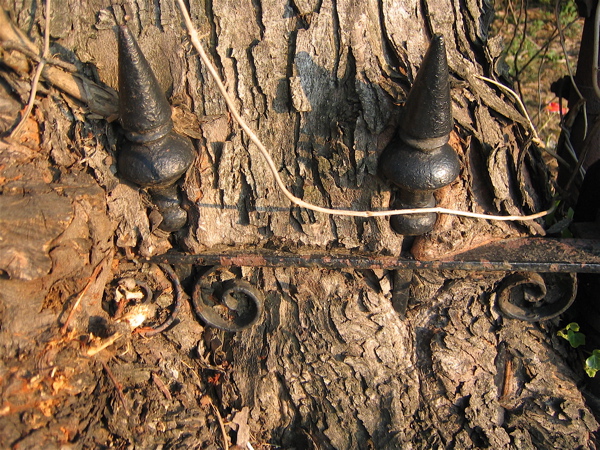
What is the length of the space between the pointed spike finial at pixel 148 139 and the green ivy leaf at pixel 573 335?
1.79m

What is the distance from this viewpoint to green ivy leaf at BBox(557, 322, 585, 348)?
2.16 metres

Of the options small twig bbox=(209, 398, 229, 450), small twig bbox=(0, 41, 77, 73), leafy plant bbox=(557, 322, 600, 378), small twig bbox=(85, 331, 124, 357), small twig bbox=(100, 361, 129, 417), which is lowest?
small twig bbox=(209, 398, 229, 450)

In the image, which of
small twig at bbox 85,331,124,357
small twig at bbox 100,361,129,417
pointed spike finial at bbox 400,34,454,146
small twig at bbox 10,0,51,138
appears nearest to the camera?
pointed spike finial at bbox 400,34,454,146

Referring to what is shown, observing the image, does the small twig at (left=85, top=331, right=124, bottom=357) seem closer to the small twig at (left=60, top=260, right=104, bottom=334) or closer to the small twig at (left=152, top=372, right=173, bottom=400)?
the small twig at (left=60, top=260, right=104, bottom=334)

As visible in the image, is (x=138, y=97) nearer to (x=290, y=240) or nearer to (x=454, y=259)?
(x=290, y=240)

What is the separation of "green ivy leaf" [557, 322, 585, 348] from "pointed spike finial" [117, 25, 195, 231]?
1.79 m

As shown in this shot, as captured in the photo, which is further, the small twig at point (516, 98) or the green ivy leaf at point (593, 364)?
the green ivy leaf at point (593, 364)

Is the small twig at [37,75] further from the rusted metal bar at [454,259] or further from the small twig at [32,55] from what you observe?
the rusted metal bar at [454,259]

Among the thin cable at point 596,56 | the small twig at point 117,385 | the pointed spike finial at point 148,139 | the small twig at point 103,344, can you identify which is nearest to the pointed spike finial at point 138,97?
the pointed spike finial at point 148,139

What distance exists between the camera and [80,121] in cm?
179

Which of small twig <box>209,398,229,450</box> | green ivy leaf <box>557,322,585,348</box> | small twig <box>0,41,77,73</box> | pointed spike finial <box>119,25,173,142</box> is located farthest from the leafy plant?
small twig <box>0,41,77,73</box>

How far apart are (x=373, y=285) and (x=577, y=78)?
61.2 inches

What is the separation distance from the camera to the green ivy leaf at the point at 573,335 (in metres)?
2.16

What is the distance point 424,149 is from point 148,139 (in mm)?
952
